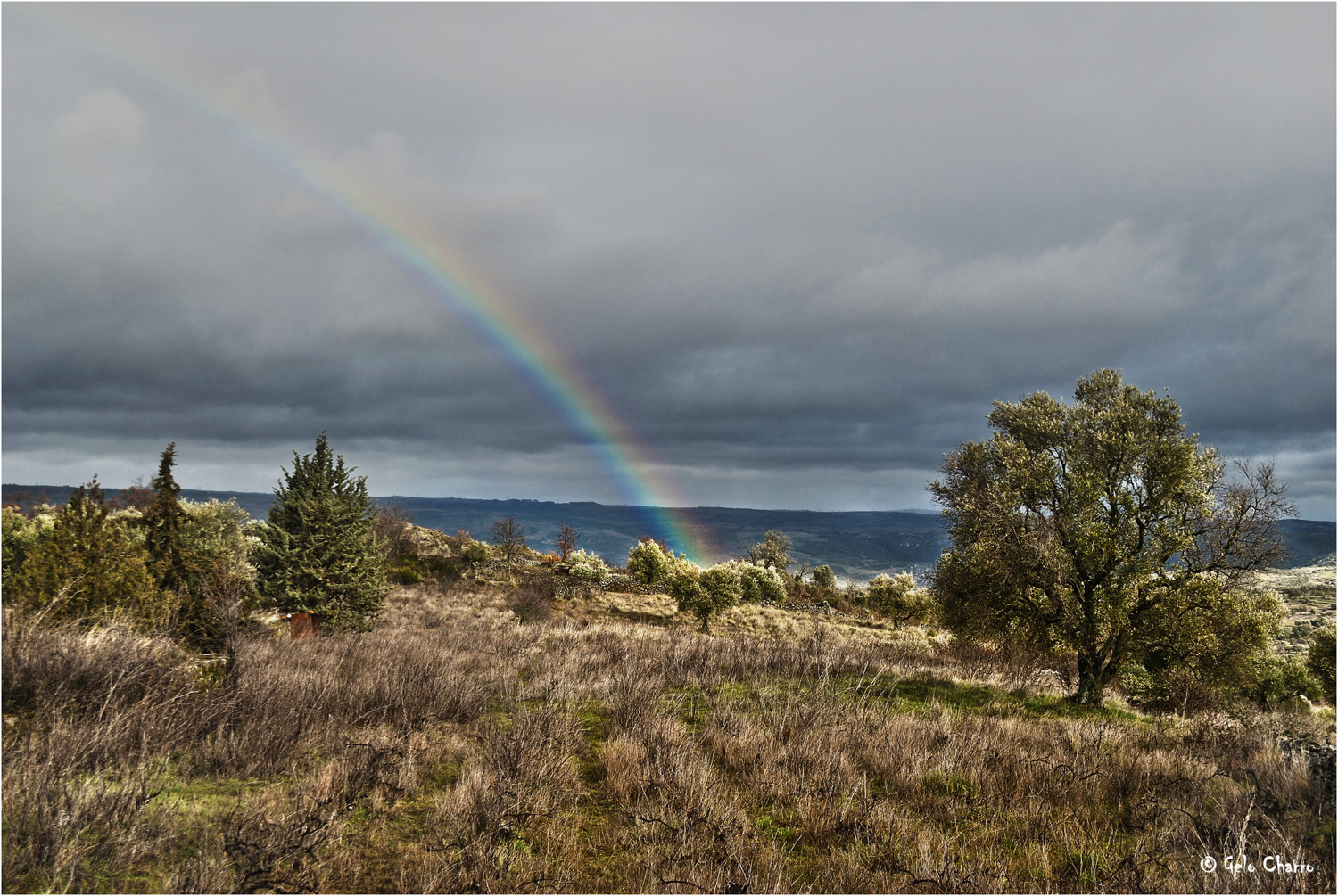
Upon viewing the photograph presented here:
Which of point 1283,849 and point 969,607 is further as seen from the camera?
point 969,607

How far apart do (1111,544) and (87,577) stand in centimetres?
2121

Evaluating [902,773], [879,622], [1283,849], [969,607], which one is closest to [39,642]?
[902,773]

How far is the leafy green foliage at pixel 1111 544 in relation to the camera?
47.1 feet

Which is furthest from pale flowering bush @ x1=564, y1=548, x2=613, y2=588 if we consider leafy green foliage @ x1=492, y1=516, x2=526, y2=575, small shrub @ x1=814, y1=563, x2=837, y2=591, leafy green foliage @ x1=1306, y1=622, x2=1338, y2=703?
leafy green foliage @ x1=1306, y1=622, x2=1338, y2=703

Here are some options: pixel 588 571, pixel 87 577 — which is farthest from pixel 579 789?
pixel 588 571

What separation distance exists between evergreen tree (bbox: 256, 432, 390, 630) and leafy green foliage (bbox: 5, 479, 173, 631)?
23.9ft

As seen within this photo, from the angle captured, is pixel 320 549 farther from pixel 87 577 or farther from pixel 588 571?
pixel 588 571

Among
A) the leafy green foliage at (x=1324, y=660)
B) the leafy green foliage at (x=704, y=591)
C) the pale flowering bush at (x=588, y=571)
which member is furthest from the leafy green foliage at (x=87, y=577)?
the leafy green foliage at (x=1324, y=660)

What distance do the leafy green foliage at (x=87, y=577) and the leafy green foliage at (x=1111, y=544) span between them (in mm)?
18204

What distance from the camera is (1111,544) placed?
14.7 metres

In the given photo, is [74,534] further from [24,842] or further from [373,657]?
[24,842]

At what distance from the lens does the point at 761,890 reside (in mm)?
4453

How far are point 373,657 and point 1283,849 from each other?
13265 mm

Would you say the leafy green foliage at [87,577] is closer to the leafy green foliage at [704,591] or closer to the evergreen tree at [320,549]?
the evergreen tree at [320,549]
